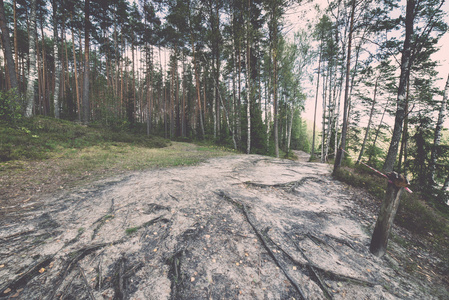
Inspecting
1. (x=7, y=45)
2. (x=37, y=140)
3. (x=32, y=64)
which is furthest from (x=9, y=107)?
(x=7, y=45)

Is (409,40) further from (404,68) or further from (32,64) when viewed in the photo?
(32,64)

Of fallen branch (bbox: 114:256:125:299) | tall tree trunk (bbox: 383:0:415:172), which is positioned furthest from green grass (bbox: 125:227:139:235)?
tall tree trunk (bbox: 383:0:415:172)

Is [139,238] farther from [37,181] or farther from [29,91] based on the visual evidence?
[29,91]

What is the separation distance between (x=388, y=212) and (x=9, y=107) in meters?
14.4

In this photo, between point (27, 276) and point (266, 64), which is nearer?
point (27, 276)

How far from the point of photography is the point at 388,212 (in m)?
2.58

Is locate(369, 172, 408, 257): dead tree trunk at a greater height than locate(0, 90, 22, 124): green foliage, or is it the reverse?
locate(0, 90, 22, 124): green foliage

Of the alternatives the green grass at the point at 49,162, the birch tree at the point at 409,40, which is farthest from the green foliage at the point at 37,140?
the birch tree at the point at 409,40

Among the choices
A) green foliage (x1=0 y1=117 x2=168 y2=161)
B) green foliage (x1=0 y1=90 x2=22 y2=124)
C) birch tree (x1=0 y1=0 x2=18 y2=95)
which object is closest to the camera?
green foliage (x1=0 y1=117 x2=168 y2=161)

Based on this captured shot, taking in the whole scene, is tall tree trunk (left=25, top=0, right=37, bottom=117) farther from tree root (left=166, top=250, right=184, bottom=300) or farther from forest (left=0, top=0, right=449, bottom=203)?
tree root (left=166, top=250, right=184, bottom=300)

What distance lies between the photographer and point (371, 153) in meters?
11.8

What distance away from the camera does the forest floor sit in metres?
1.80

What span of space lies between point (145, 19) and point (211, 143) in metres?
17.4

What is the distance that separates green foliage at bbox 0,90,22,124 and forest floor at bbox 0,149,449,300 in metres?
6.23
